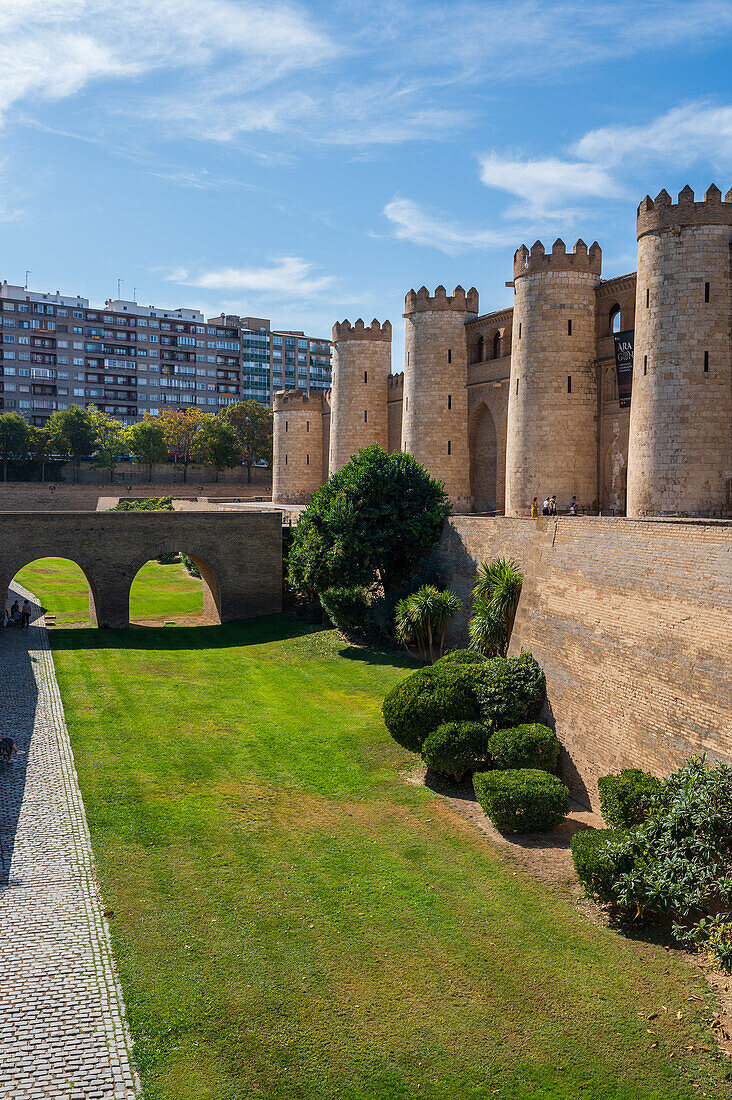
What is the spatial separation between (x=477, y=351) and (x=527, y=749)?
2436 cm

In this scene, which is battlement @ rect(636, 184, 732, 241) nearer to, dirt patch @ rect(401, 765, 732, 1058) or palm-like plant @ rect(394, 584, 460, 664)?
palm-like plant @ rect(394, 584, 460, 664)

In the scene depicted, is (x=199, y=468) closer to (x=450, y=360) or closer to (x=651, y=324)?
(x=450, y=360)

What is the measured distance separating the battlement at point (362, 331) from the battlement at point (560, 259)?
15.2m

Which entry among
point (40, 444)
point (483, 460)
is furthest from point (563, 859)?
point (40, 444)

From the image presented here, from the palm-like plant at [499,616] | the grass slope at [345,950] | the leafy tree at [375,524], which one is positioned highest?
the leafy tree at [375,524]

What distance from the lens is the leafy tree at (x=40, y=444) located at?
74.8 metres

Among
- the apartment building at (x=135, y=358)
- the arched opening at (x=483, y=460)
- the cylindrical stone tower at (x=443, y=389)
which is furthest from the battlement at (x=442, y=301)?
the apartment building at (x=135, y=358)

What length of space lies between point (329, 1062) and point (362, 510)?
21558 millimetres

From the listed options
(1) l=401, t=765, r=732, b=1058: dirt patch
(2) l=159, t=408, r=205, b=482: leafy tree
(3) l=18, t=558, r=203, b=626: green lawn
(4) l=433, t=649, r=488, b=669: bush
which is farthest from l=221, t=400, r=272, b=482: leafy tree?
(1) l=401, t=765, r=732, b=1058: dirt patch

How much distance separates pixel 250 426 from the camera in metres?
79.4

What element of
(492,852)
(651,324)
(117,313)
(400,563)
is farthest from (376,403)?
(117,313)

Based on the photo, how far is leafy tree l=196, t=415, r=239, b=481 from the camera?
75812mm

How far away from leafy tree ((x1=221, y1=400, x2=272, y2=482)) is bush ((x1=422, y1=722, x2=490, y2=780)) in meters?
62.2

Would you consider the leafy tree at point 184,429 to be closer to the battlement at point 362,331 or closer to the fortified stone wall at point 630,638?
the battlement at point 362,331
